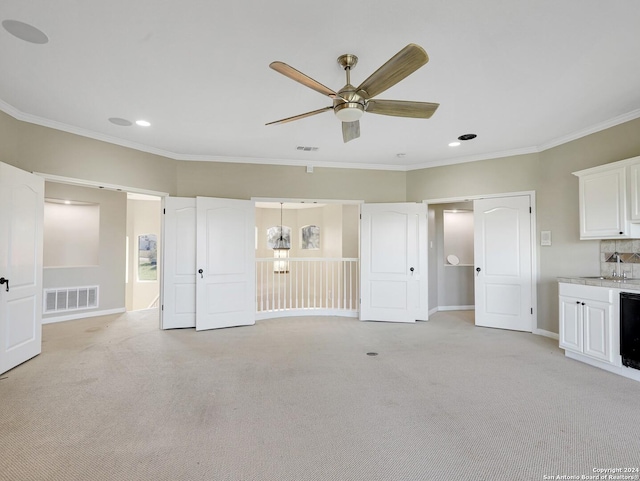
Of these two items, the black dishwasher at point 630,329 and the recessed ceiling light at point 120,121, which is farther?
the recessed ceiling light at point 120,121

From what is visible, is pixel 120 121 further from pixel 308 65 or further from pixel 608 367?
pixel 608 367

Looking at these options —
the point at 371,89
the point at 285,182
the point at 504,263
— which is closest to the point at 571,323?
the point at 504,263

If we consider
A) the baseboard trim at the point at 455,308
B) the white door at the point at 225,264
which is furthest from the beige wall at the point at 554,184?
the white door at the point at 225,264

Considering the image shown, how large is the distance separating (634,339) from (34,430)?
16.6 ft

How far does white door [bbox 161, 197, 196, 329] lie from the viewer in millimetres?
Answer: 5035

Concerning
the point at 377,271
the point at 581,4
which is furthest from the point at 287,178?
the point at 581,4

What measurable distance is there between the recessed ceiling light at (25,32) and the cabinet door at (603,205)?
5.40m

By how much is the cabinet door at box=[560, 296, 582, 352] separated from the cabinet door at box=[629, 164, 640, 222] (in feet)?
3.44

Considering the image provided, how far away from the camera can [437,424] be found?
237cm

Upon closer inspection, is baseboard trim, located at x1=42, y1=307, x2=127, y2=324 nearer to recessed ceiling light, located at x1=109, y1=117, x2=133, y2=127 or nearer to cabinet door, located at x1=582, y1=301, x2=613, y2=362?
recessed ceiling light, located at x1=109, y1=117, x2=133, y2=127

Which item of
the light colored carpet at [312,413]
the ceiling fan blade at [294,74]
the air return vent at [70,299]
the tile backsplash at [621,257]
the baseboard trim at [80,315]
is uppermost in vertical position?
the ceiling fan blade at [294,74]

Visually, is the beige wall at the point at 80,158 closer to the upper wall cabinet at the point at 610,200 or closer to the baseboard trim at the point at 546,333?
the upper wall cabinet at the point at 610,200

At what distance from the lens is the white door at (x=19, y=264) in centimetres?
330

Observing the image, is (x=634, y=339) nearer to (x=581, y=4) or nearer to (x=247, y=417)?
(x=581, y=4)
